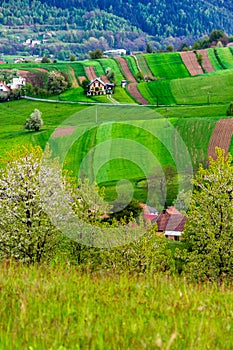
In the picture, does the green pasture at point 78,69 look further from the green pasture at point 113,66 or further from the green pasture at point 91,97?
the green pasture at point 91,97

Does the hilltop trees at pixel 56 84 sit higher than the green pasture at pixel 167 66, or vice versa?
the green pasture at pixel 167 66

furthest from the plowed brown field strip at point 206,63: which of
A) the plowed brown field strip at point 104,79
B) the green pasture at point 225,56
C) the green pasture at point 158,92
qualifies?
the plowed brown field strip at point 104,79

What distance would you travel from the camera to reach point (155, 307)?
6.99m

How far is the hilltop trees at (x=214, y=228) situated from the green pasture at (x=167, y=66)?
11313 centimetres

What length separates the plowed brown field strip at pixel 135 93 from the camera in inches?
4557

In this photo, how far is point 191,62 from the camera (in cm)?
14725

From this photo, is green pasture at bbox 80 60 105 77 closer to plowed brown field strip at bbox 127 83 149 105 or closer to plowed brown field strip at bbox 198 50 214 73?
plowed brown field strip at bbox 127 83 149 105

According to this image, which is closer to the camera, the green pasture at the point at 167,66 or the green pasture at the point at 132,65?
the green pasture at the point at 167,66

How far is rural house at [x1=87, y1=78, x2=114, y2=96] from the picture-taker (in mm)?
121188

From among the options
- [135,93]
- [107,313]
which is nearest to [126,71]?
[135,93]

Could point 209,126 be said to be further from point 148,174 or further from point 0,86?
point 0,86

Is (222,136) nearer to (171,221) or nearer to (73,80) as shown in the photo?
(171,221)

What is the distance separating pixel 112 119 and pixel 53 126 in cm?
862

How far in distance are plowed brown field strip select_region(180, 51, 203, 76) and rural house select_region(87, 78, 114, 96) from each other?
82.9ft
